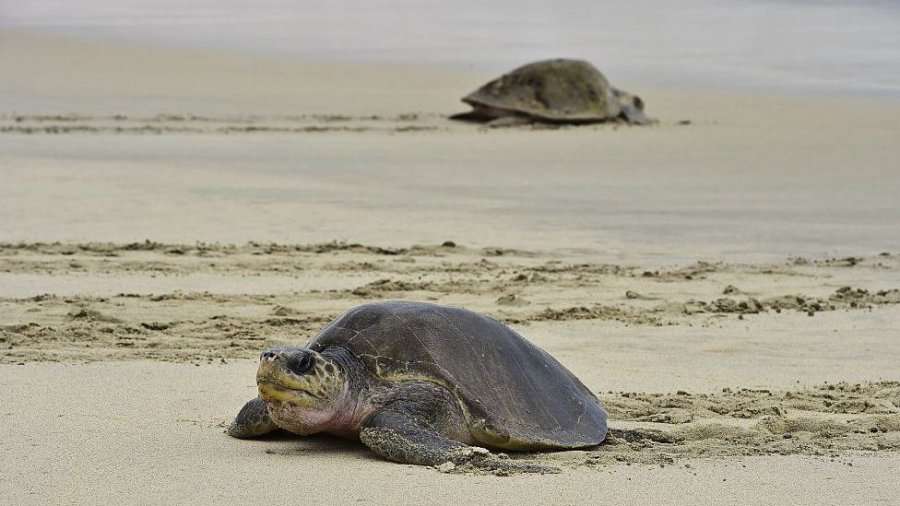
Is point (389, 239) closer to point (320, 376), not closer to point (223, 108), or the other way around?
point (320, 376)

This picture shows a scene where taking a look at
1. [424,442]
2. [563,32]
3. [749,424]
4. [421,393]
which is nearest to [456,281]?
[749,424]

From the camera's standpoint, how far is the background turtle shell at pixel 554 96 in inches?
662

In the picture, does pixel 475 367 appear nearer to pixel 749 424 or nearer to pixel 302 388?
pixel 302 388

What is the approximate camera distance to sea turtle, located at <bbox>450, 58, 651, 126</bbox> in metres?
16.7

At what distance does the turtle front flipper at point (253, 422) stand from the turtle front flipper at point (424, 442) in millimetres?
317

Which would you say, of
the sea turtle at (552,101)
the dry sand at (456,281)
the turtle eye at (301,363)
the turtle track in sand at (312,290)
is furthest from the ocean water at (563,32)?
the turtle eye at (301,363)

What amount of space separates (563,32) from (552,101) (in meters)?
10.5

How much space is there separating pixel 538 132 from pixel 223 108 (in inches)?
153

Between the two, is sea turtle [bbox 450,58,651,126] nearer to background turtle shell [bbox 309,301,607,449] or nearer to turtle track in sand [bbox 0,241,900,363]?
turtle track in sand [bbox 0,241,900,363]

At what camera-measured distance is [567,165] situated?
41.2ft

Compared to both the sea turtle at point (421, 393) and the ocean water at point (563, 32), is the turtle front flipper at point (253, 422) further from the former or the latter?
the ocean water at point (563, 32)

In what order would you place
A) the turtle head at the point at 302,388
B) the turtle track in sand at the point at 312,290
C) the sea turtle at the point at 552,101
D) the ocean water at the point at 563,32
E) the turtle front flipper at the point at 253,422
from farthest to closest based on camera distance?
the ocean water at the point at 563,32 → the sea turtle at the point at 552,101 → the turtle track in sand at the point at 312,290 → the turtle front flipper at the point at 253,422 → the turtle head at the point at 302,388

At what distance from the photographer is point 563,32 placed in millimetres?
27344

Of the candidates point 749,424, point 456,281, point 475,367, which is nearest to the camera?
point 475,367
